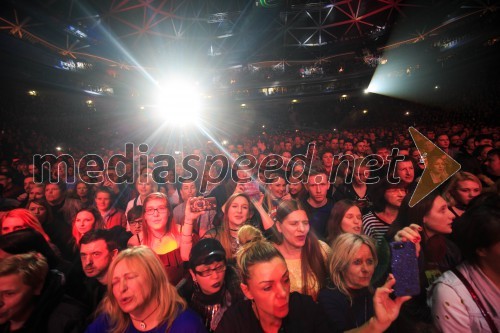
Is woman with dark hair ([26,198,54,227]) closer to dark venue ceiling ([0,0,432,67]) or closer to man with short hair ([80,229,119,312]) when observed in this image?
man with short hair ([80,229,119,312])

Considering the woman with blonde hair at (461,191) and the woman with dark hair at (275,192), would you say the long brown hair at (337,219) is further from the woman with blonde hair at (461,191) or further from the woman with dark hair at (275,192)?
the woman with blonde hair at (461,191)

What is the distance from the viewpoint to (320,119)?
24984 millimetres

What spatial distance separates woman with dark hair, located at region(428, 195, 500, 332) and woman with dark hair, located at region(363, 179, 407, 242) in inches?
46.8

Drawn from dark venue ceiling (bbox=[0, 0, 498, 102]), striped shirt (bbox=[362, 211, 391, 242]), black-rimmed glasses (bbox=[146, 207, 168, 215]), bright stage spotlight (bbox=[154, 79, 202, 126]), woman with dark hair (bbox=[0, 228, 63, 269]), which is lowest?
striped shirt (bbox=[362, 211, 391, 242])

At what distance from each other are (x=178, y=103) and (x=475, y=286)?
81.0 feet

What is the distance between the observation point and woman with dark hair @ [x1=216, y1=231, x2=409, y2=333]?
181 cm

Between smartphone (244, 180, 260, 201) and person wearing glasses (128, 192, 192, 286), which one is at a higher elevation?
smartphone (244, 180, 260, 201)

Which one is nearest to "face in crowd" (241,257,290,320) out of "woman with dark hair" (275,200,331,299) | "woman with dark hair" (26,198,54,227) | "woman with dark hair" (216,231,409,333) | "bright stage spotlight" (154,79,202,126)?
"woman with dark hair" (216,231,409,333)

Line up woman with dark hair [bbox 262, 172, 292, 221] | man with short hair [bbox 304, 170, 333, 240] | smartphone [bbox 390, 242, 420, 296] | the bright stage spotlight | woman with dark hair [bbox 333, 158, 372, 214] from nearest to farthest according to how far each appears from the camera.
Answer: smartphone [bbox 390, 242, 420, 296] → man with short hair [bbox 304, 170, 333, 240] → woman with dark hair [bbox 262, 172, 292, 221] → woman with dark hair [bbox 333, 158, 372, 214] → the bright stage spotlight

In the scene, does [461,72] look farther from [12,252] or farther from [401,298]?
[12,252]

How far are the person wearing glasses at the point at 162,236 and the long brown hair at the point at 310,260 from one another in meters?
1.36

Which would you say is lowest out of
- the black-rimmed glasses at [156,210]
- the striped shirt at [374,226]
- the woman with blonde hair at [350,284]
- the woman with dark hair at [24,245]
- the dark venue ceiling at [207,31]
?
the woman with blonde hair at [350,284]

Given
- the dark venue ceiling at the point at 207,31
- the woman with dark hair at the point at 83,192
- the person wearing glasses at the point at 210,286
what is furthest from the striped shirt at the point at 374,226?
the dark venue ceiling at the point at 207,31

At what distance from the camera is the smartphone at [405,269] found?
6.37 feet
